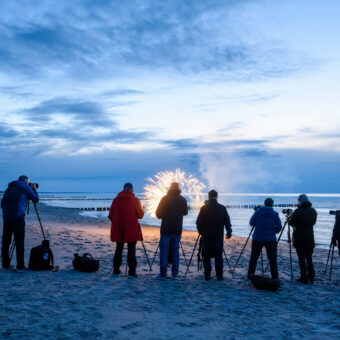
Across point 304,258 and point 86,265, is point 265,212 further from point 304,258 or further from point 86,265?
point 86,265

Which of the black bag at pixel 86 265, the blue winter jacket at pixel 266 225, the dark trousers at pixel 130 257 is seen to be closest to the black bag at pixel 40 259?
the black bag at pixel 86 265

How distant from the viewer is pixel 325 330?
17.4 feet

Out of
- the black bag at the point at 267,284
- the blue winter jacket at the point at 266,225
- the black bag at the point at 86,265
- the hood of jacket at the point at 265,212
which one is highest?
the hood of jacket at the point at 265,212

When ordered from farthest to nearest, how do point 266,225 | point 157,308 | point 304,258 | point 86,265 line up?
point 86,265
point 304,258
point 266,225
point 157,308

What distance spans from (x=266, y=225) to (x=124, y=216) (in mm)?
3416

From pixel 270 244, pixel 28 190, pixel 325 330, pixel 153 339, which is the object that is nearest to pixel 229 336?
pixel 153 339

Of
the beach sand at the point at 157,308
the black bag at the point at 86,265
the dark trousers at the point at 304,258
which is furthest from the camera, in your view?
the black bag at the point at 86,265

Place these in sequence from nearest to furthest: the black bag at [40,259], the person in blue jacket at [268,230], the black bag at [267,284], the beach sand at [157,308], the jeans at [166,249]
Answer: the beach sand at [157,308]
the black bag at [267,284]
the person in blue jacket at [268,230]
the jeans at [166,249]
the black bag at [40,259]

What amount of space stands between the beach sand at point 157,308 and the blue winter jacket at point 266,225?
1.19m

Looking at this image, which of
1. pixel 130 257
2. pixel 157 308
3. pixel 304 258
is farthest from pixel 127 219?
pixel 304 258

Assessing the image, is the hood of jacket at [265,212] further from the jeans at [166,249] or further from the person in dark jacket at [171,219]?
the jeans at [166,249]

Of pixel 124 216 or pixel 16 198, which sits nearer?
pixel 16 198

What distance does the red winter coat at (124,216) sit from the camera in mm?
8445

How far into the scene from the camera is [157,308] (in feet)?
19.7
